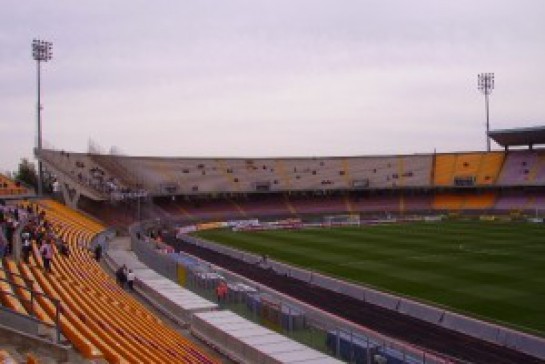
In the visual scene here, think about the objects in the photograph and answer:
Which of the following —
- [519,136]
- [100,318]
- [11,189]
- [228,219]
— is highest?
[519,136]

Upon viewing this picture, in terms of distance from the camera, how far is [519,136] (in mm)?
65188

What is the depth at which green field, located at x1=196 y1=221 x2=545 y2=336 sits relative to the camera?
22859 millimetres

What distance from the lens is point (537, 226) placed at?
49.2m

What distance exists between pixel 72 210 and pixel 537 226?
114 ft

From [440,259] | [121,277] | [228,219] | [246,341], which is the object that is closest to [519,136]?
[228,219]

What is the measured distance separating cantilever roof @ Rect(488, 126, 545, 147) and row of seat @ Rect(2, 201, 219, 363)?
50611 millimetres

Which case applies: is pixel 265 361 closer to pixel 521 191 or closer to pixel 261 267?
pixel 261 267

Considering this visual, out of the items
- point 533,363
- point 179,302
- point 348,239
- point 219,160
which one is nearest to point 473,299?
point 533,363

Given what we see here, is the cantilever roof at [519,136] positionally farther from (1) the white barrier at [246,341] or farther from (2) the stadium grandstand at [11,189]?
(1) the white barrier at [246,341]

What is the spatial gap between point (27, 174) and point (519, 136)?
52719mm

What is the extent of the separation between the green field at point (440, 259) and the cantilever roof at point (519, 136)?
13.4 meters

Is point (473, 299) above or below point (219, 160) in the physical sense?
below

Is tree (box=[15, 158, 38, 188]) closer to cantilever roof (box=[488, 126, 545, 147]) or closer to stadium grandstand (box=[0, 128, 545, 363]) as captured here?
stadium grandstand (box=[0, 128, 545, 363])

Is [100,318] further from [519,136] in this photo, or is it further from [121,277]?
[519,136]
